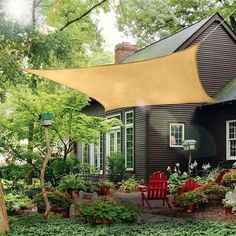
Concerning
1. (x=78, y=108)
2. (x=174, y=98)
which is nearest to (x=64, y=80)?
(x=174, y=98)

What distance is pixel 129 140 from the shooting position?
1622 cm

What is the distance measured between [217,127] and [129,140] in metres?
3.32

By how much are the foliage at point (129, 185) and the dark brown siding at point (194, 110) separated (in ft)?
2.12

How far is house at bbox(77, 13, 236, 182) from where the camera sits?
47.0 feet

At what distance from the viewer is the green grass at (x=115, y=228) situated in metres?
6.22

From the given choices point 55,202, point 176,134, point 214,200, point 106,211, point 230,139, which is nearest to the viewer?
point 106,211

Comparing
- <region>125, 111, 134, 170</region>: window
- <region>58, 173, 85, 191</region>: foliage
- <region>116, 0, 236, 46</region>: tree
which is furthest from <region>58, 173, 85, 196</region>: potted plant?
<region>116, 0, 236, 46</region>: tree

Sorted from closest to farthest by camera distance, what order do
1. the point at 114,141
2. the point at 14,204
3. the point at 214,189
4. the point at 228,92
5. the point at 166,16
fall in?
the point at 14,204 < the point at 214,189 < the point at 228,92 < the point at 114,141 < the point at 166,16

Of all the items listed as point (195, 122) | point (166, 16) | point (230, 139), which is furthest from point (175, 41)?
point (166, 16)

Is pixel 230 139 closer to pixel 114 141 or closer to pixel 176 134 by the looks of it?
pixel 176 134

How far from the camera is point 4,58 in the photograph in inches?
380

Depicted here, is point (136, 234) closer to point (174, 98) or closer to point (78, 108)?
point (174, 98)

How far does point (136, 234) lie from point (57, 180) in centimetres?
542

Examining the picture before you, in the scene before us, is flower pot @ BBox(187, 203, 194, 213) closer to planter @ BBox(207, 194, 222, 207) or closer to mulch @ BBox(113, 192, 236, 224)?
mulch @ BBox(113, 192, 236, 224)
